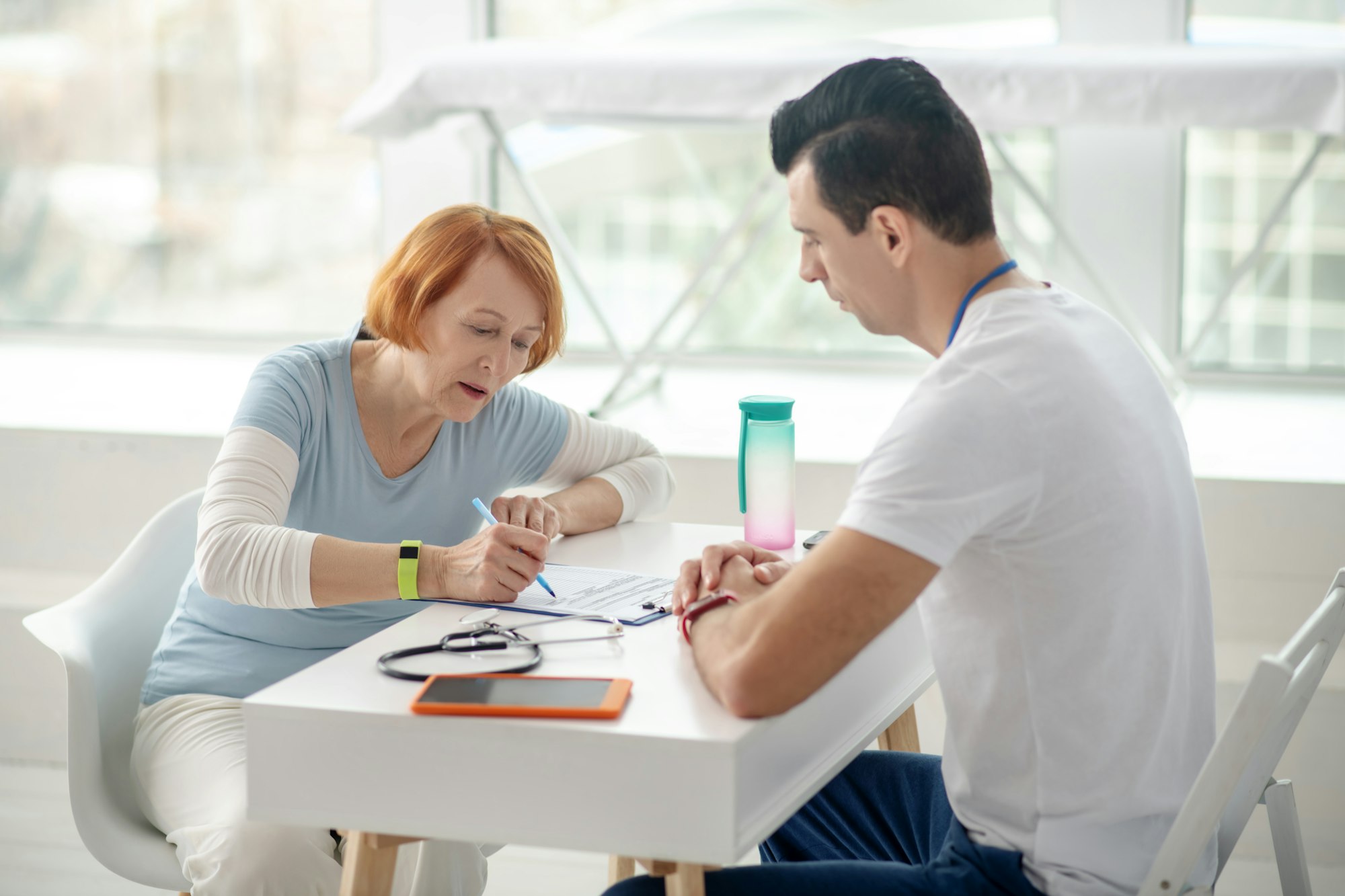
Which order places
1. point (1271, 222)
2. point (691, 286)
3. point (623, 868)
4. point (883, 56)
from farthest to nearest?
1. point (691, 286)
2. point (1271, 222)
3. point (883, 56)
4. point (623, 868)

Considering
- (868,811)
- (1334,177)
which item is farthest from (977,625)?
(1334,177)

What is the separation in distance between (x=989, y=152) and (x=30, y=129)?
9.16ft

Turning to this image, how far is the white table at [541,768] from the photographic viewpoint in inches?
37.9

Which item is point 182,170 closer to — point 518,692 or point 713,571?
point 713,571

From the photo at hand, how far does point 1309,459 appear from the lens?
2396 mm

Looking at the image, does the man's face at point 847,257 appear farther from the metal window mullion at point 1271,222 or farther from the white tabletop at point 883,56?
the metal window mullion at point 1271,222

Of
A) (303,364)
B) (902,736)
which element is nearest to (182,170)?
(303,364)

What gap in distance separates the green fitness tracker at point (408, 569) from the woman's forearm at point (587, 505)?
0.33 m

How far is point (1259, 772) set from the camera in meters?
1.13

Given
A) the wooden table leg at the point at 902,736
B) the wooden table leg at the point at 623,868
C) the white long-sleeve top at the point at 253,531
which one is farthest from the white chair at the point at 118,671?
the wooden table leg at the point at 902,736

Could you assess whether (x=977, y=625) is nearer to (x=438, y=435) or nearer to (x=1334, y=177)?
(x=438, y=435)

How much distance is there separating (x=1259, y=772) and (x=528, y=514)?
0.87 meters

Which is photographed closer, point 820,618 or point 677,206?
point 820,618

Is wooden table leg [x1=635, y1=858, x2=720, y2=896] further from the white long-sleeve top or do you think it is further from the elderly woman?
the white long-sleeve top
